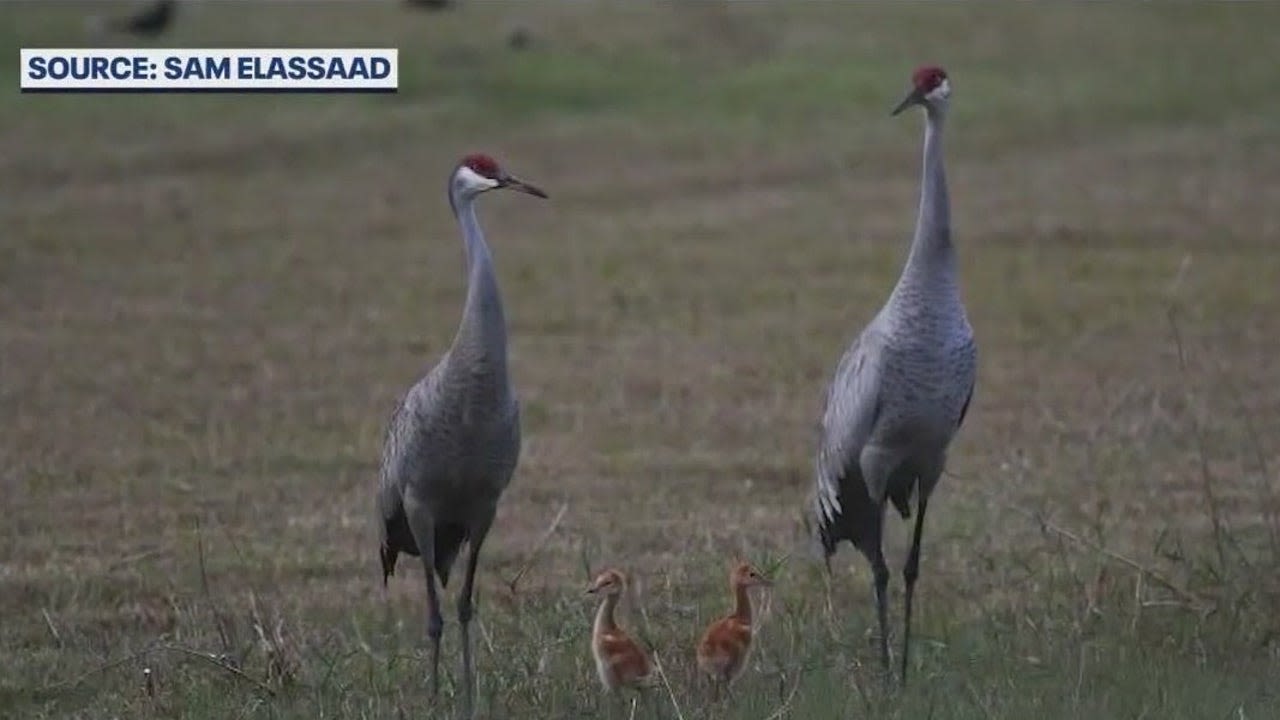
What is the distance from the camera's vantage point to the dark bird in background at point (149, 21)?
25.8m

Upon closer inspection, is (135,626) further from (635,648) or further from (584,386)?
(584,386)

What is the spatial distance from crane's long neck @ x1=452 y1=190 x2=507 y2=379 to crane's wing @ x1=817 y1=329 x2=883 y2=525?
107cm

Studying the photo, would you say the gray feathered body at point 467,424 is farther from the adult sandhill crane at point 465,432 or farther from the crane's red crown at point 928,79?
the crane's red crown at point 928,79

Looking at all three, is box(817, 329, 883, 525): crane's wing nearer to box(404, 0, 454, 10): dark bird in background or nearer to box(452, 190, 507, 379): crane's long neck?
box(452, 190, 507, 379): crane's long neck

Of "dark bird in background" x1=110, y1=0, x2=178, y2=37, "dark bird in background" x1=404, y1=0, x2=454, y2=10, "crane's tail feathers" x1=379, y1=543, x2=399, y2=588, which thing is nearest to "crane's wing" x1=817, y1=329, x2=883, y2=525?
"crane's tail feathers" x1=379, y1=543, x2=399, y2=588

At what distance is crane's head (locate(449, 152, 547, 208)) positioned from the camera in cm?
657

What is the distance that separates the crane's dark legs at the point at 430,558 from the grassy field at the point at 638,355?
0.50ft

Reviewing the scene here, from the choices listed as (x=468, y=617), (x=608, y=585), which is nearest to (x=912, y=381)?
(x=608, y=585)

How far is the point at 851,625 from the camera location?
758cm

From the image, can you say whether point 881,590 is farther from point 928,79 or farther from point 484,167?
point 484,167

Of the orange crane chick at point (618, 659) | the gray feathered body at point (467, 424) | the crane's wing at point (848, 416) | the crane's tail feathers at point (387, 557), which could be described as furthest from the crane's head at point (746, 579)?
the crane's tail feathers at point (387, 557)

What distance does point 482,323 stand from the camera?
6.39 meters

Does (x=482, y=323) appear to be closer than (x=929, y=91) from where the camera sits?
Yes

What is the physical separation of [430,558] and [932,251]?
167 cm
